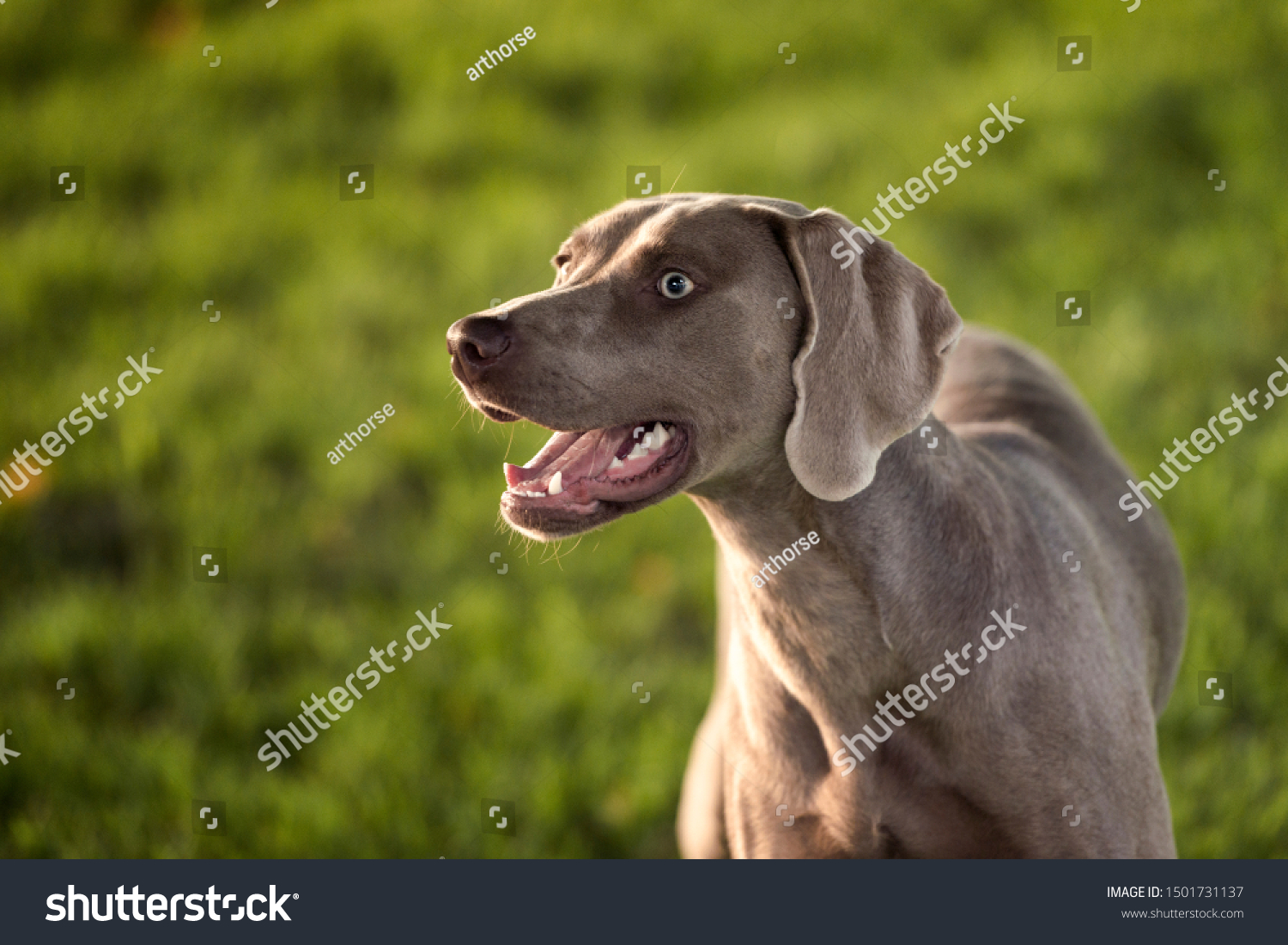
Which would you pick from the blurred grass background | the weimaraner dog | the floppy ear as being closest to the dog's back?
the weimaraner dog

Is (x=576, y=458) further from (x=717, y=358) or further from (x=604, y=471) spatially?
(x=717, y=358)

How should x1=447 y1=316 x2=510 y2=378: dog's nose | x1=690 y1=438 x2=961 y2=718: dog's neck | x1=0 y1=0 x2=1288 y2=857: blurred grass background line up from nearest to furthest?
x1=447 y1=316 x2=510 y2=378: dog's nose, x1=690 y1=438 x2=961 y2=718: dog's neck, x1=0 y1=0 x2=1288 y2=857: blurred grass background

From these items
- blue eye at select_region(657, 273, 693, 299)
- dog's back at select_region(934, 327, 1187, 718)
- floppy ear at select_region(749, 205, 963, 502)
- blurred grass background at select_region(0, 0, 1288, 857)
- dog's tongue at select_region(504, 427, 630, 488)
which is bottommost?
blurred grass background at select_region(0, 0, 1288, 857)

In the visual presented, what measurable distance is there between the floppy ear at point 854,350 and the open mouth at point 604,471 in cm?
24

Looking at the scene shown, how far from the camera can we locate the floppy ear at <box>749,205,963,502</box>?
7.55 feet

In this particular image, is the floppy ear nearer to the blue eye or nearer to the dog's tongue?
the blue eye

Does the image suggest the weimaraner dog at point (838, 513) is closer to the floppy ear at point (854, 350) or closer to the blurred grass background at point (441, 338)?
the floppy ear at point (854, 350)

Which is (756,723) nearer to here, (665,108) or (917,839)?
(917,839)

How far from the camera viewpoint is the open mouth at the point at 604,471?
2.35 metres

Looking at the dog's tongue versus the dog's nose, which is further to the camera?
the dog's tongue

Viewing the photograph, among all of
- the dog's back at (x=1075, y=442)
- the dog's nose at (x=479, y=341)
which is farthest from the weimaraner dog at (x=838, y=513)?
the dog's back at (x=1075, y=442)

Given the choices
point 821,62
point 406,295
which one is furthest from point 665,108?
point 406,295

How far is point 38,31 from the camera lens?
7348 millimetres

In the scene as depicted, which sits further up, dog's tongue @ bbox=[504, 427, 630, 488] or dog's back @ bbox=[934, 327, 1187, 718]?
dog's tongue @ bbox=[504, 427, 630, 488]
